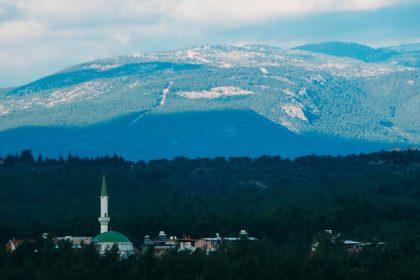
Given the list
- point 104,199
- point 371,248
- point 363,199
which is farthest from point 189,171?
point 371,248

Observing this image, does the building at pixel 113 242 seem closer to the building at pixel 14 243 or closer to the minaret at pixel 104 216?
the minaret at pixel 104 216

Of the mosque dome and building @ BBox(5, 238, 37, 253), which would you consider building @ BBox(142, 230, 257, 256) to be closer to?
the mosque dome

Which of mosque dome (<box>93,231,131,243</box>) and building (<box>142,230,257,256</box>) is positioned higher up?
mosque dome (<box>93,231,131,243</box>)

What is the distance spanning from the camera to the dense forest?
98625mm

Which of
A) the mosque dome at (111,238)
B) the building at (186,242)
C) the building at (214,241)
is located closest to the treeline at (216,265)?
the mosque dome at (111,238)

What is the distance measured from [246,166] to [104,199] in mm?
68689

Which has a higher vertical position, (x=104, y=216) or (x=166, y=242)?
(x=104, y=216)

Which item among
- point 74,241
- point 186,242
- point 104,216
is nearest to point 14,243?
point 74,241

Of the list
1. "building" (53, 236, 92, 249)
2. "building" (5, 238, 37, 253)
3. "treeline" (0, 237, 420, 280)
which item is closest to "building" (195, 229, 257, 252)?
"building" (53, 236, 92, 249)

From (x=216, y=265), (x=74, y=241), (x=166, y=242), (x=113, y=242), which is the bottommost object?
(x=166, y=242)

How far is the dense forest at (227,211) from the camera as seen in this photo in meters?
98.6

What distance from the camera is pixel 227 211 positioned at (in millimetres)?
139750

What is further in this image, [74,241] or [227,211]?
[227,211]

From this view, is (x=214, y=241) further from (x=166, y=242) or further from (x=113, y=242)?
(x=113, y=242)
